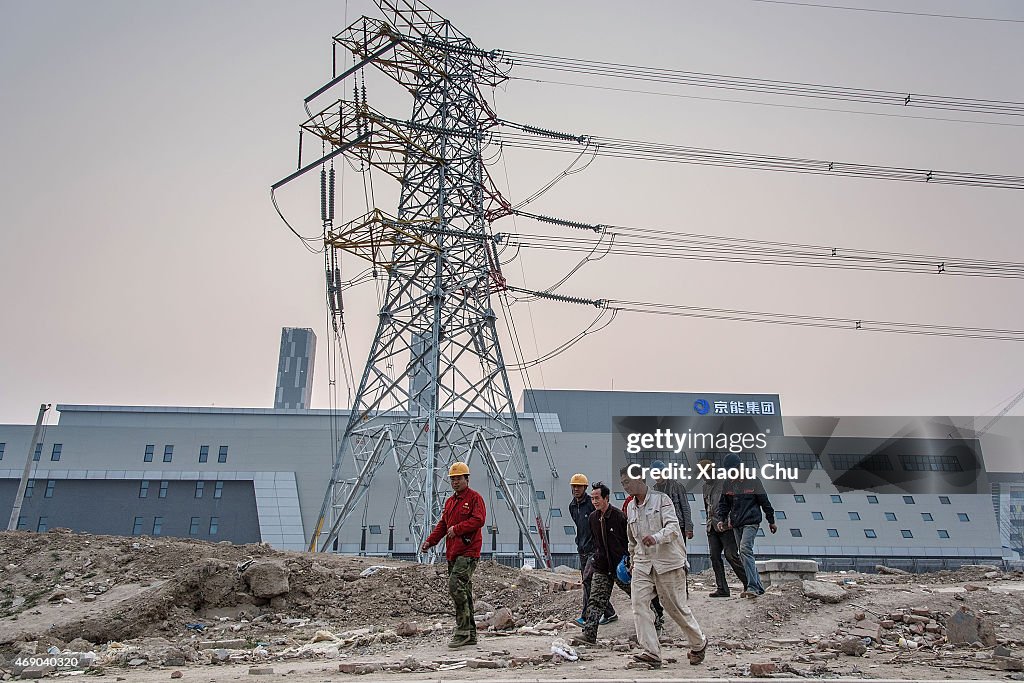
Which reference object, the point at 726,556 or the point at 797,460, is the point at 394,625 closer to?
the point at 726,556

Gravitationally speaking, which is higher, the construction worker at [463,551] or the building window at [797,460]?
the building window at [797,460]

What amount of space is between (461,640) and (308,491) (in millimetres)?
34135

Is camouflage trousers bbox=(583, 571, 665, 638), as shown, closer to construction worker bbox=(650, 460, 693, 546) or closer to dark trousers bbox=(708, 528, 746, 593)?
construction worker bbox=(650, 460, 693, 546)

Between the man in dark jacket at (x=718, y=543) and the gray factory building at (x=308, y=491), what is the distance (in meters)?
25.8

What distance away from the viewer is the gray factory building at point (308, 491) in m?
39.3

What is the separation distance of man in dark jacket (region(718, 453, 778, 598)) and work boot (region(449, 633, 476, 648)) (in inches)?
157

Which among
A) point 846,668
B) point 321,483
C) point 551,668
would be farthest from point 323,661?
point 321,483

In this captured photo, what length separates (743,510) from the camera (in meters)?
9.97

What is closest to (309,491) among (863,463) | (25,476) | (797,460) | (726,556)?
(25,476)

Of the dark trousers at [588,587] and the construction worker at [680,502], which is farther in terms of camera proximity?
the construction worker at [680,502]

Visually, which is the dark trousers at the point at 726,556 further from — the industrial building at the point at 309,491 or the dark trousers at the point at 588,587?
the industrial building at the point at 309,491

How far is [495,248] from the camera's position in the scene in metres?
23.3

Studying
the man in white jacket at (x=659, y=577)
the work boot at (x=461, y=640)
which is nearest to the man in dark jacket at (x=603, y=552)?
the man in white jacket at (x=659, y=577)

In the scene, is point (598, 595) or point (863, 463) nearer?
point (598, 595)
